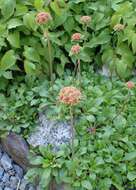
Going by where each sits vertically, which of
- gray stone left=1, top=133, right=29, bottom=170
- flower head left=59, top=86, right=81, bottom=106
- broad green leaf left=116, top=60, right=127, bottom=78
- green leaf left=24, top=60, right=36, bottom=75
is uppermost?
flower head left=59, top=86, right=81, bottom=106

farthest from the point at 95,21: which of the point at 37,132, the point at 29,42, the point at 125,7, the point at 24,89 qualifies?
the point at 37,132

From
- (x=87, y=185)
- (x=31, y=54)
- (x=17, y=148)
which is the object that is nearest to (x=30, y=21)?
(x=31, y=54)

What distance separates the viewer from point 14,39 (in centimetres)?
300

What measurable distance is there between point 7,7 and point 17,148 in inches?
39.0

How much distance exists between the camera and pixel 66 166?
2502 mm

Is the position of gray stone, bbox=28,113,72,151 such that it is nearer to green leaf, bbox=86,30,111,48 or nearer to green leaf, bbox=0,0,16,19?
green leaf, bbox=86,30,111,48

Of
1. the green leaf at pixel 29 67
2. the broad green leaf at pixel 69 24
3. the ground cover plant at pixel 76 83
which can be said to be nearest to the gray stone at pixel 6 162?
the ground cover plant at pixel 76 83

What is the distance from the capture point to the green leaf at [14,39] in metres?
2.98

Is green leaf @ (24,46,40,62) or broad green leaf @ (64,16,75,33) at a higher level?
broad green leaf @ (64,16,75,33)

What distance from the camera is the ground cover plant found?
2518 millimetres

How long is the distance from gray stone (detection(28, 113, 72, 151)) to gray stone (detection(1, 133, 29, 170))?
0.07 m

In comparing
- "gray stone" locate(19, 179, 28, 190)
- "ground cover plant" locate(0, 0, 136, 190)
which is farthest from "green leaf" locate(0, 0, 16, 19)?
"gray stone" locate(19, 179, 28, 190)

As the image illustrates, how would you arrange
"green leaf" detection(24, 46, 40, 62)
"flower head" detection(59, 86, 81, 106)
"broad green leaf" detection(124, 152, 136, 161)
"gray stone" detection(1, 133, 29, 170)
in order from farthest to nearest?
"green leaf" detection(24, 46, 40, 62), "gray stone" detection(1, 133, 29, 170), "broad green leaf" detection(124, 152, 136, 161), "flower head" detection(59, 86, 81, 106)

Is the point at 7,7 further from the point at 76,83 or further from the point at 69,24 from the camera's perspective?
the point at 76,83
